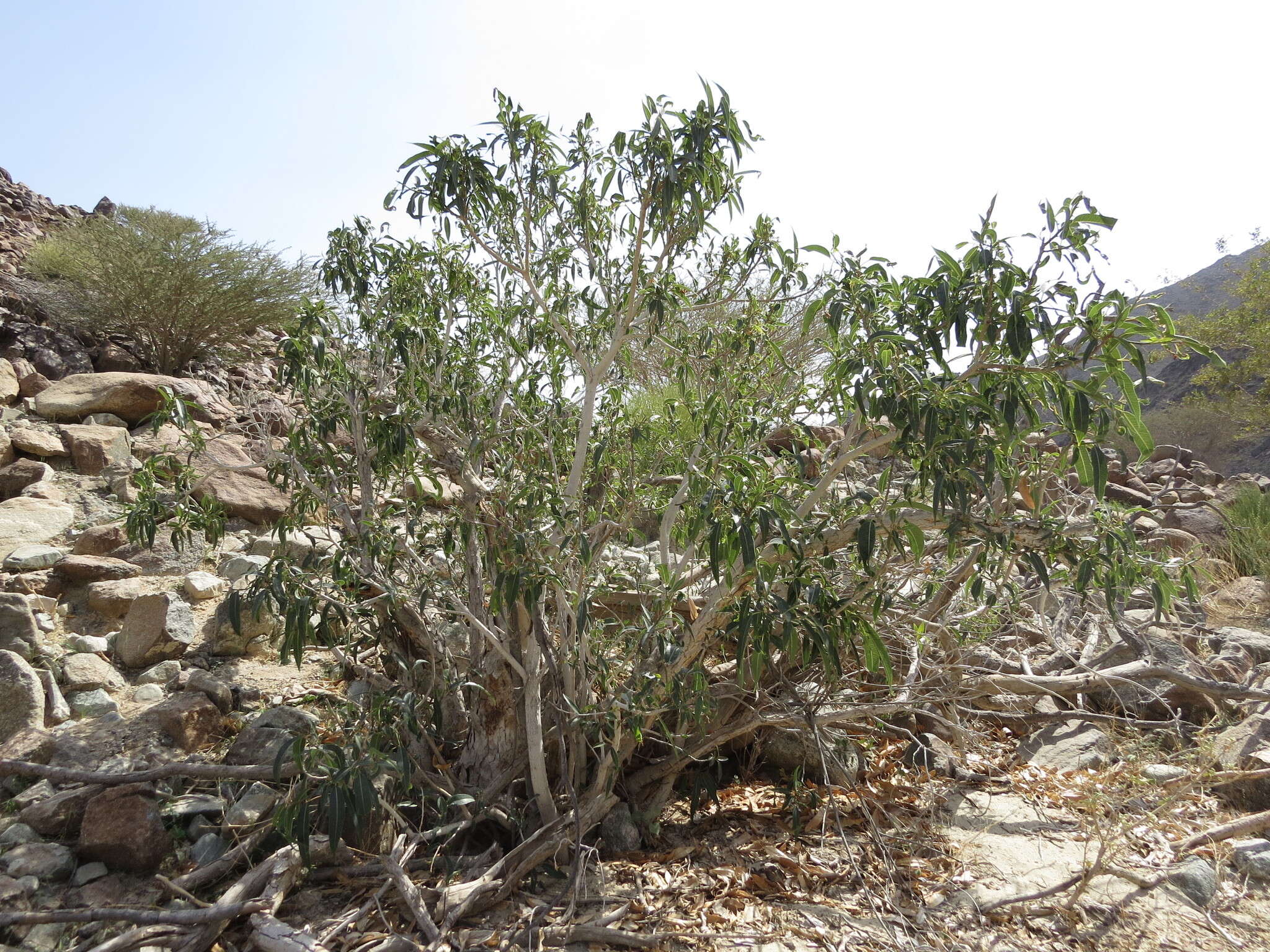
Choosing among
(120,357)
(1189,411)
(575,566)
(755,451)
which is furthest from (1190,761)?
(1189,411)

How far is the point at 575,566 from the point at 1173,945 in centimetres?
241

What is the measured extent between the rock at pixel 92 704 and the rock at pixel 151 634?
35 cm

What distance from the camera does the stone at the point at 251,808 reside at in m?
2.93

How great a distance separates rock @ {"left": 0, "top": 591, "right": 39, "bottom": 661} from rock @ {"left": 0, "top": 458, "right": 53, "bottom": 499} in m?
2.16

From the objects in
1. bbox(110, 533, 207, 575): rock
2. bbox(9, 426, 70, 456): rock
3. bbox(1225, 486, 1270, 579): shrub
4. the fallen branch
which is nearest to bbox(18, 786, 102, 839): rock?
the fallen branch

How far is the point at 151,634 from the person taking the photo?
13.0ft

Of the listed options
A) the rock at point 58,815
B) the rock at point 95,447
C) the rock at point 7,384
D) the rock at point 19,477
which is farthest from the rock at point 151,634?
the rock at point 7,384

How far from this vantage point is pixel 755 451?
3350 millimetres

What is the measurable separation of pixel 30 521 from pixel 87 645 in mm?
1569

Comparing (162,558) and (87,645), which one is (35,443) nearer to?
(162,558)

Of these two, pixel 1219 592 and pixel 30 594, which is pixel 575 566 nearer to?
pixel 30 594

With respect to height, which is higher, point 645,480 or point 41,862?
point 645,480

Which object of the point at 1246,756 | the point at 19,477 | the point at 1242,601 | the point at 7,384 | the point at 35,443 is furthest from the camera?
the point at 7,384

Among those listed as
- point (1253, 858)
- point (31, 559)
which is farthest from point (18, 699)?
point (1253, 858)
